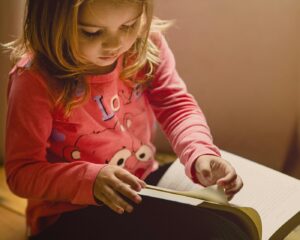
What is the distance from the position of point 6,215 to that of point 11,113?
311 mm

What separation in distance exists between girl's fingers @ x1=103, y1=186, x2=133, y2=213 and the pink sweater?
0.03 metres

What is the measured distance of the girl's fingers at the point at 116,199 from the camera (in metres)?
0.70

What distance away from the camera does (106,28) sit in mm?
718

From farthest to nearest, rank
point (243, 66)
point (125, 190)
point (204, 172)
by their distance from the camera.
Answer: point (243, 66), point (204, 172), point (125, 190)

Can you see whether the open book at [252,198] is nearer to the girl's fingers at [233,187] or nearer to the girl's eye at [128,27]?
the girl's fingers at [233,187]

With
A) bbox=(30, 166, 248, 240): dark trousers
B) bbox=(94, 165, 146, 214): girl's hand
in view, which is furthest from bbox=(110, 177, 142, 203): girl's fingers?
bbox=(30, 166, 248, 240): dark trousers

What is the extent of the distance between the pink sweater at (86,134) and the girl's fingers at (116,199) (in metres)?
0.03

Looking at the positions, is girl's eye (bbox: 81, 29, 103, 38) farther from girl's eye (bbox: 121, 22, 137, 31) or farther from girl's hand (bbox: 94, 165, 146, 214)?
girl's hand (bbox: 94, 165, 146, 214)

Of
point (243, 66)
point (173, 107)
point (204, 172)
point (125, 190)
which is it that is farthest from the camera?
point (243, 66)

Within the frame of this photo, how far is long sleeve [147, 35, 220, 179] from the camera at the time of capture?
884 mm

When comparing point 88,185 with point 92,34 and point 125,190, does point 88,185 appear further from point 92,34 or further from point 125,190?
point 92,34

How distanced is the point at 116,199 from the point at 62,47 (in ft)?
0.73

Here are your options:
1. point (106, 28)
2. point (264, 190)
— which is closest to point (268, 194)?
point (264, 190)

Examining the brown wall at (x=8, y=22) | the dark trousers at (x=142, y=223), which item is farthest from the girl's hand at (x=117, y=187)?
the brown wall at (x=8, y=22)
